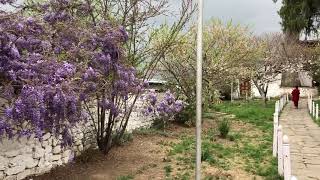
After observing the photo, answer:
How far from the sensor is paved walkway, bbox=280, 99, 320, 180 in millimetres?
10453

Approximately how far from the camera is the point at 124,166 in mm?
10305

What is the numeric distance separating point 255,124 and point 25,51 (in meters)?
14.9

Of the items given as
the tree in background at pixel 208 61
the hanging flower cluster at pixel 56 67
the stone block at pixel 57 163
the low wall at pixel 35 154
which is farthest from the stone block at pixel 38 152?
the tree in background at pixel 208 61

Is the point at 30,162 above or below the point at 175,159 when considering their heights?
above

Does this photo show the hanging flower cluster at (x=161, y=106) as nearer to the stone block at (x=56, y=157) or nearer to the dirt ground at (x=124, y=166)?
the dirt ground at (x=124, y=166)

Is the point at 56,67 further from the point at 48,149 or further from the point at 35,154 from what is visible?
the point at 48,149

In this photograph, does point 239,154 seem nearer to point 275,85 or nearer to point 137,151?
point 137,151

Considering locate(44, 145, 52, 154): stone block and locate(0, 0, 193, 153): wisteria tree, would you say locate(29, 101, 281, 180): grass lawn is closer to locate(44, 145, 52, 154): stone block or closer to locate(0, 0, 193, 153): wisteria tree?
locate(44, 145, 52, 154): stone block

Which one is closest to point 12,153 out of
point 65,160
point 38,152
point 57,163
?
point 38,152

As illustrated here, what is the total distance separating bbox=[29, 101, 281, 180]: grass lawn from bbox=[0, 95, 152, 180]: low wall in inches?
7.5

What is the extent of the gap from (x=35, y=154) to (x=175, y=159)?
3.52 m

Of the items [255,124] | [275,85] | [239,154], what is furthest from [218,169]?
[275,85]

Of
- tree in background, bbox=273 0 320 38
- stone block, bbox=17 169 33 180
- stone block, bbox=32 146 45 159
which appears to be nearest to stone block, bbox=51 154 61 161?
stone block, bbox=32 146 45 159

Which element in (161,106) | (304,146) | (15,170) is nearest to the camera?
(15,170)
